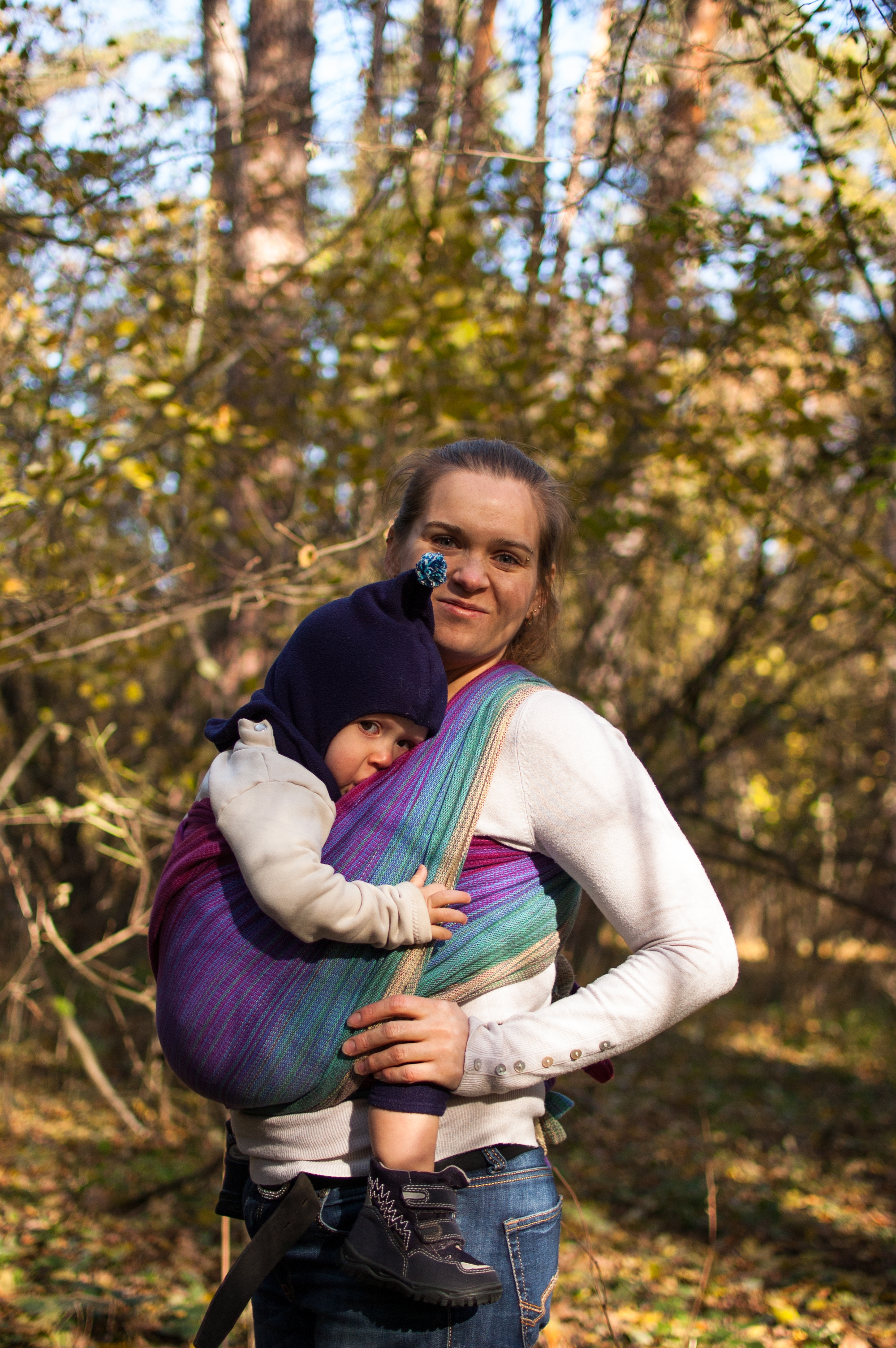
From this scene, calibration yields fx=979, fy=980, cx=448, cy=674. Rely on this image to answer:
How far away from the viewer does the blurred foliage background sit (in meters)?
3.37

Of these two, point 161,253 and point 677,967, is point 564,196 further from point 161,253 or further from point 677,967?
point 677,967

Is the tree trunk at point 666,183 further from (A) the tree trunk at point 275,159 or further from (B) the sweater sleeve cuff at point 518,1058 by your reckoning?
(B) the sweater sleeve cuff at point 518,1058

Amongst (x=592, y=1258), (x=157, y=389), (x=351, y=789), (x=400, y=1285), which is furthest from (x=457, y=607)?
(x=157, y=389)

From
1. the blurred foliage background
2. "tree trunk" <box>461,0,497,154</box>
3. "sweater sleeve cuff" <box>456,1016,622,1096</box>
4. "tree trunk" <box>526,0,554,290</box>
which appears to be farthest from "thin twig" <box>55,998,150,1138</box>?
"tree trunk" <box>461,0,497,154</box>

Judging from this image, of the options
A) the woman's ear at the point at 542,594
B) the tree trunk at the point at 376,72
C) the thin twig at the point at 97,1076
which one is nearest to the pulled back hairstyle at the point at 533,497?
the woman's ear at the point at 542,594

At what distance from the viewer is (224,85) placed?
4.65 meters

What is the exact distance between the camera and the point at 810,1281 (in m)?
3.91

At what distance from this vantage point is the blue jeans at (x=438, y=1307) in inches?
49.2

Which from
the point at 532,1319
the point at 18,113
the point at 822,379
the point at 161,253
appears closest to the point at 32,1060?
the point at 161,253

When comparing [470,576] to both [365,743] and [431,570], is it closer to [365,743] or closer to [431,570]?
[431,570]

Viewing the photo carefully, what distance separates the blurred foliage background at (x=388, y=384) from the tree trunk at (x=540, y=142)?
0.03 meters

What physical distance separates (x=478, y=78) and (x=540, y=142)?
16.5 inches

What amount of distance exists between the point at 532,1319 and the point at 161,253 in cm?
359

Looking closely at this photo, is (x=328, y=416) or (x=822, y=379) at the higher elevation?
(x=822, y=379)
